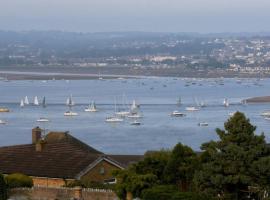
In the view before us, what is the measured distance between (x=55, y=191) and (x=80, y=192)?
0.47 meters

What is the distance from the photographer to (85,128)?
52.8m

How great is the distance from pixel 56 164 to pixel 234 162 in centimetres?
387

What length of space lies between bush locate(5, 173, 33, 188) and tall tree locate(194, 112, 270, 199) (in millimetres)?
2642

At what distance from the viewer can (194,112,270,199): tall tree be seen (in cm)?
979

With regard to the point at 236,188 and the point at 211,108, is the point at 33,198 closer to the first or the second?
the point at 236,188

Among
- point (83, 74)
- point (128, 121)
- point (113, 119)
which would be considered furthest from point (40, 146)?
point (83, 74)

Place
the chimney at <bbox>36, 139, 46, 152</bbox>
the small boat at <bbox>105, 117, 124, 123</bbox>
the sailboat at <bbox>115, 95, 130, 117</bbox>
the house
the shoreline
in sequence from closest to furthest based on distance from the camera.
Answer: the house < the chimney at <bbox>36, 139, 46, 152</bbox> < the small boat at <bbox>105, 117, 124, 123</bbox> < the sailboat at <bbox>115, 95, 130, 117</bbox> < the shoreline

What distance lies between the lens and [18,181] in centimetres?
1187

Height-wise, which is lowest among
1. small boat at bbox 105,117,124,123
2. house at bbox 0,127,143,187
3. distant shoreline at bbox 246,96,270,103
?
distant shoreline at bbox 246,96,270,103

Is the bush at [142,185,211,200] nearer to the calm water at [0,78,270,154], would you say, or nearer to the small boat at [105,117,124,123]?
the calm water at [0,78,270,154]

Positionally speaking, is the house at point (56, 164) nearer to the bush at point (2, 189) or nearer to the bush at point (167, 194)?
the bush at point (2, 189)

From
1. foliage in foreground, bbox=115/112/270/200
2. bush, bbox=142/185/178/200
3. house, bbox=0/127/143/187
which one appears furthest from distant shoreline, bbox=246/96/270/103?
foliage in foreground, bbox=115/112/270/200

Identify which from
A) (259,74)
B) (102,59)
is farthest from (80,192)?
(102,59)

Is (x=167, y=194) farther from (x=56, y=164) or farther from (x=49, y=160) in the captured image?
(x=49, y=160)
